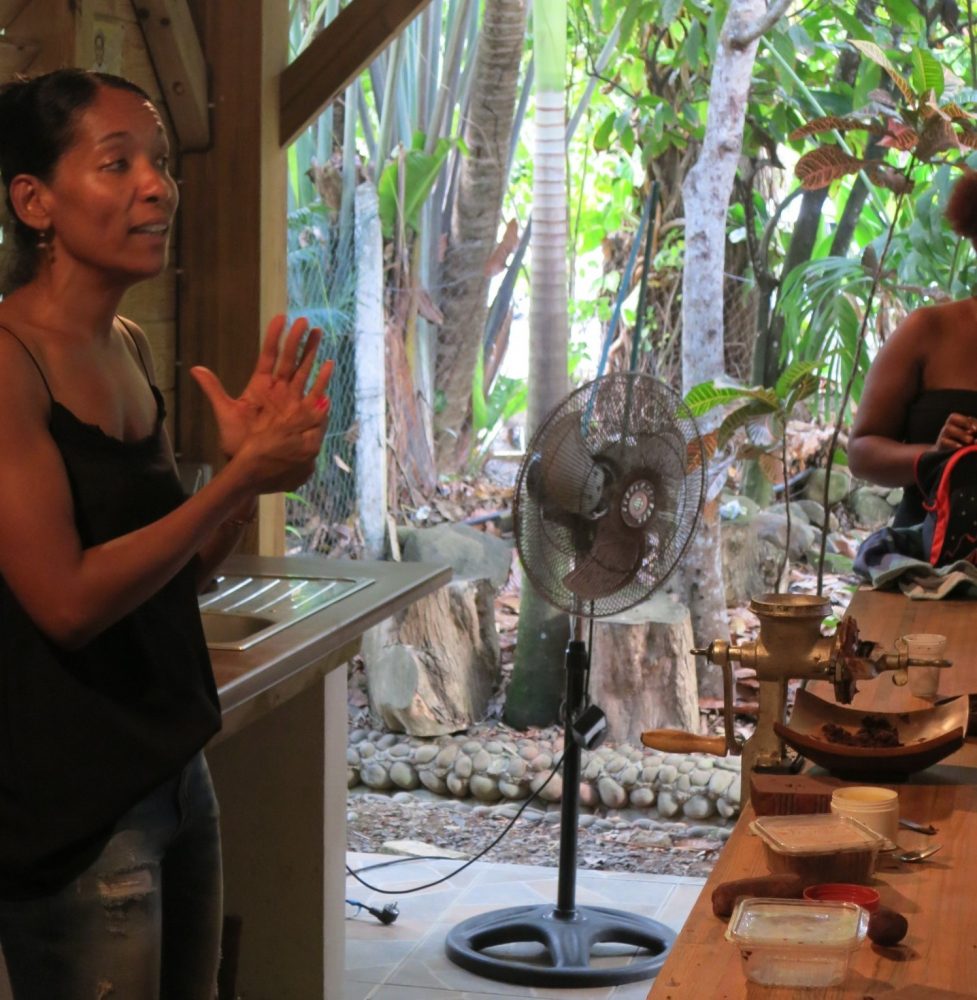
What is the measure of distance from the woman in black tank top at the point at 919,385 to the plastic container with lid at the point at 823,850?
161cm

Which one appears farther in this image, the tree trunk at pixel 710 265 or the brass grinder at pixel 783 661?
the tree trunk at pixel 710 265

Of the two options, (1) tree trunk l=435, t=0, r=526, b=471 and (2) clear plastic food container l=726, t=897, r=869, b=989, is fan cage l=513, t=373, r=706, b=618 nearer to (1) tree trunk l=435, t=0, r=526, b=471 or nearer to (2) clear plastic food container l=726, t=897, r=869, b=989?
(2) clear plastic food container l=726, t=897, r=869, b=989

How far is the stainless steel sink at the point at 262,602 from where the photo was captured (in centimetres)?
302

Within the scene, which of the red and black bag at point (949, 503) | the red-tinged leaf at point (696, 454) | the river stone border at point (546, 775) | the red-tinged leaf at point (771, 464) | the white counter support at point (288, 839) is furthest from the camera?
the red-tinged leaf at point (771, 464)

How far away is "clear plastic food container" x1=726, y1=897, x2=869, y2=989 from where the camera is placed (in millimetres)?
1399

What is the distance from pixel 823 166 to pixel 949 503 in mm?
2116

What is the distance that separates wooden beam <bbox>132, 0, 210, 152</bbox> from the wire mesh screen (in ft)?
9.10

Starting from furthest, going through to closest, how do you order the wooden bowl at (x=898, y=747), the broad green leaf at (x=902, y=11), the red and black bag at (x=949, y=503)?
1. the broad green leaf at (x=902, y=11)
2. the red and black bag at (x=949, y=503)
3. the wooden bowl at (x=898, y=747)

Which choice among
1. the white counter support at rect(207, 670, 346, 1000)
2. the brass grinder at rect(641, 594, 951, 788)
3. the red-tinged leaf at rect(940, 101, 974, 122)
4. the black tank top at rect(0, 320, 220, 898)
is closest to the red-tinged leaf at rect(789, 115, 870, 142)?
the red-tinged leaf at rect(940, 101, 974, 122)

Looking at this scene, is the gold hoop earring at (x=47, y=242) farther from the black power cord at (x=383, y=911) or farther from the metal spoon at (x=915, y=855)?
the black power cord at (x=383, y=911)

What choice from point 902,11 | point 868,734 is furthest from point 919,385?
point 902,11

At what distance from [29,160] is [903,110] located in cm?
365

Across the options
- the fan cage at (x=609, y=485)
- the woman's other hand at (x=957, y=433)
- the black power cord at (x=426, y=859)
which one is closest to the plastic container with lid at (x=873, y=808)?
the woman's other hand at (x=957, y=433)

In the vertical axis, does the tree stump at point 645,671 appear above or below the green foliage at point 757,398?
below
